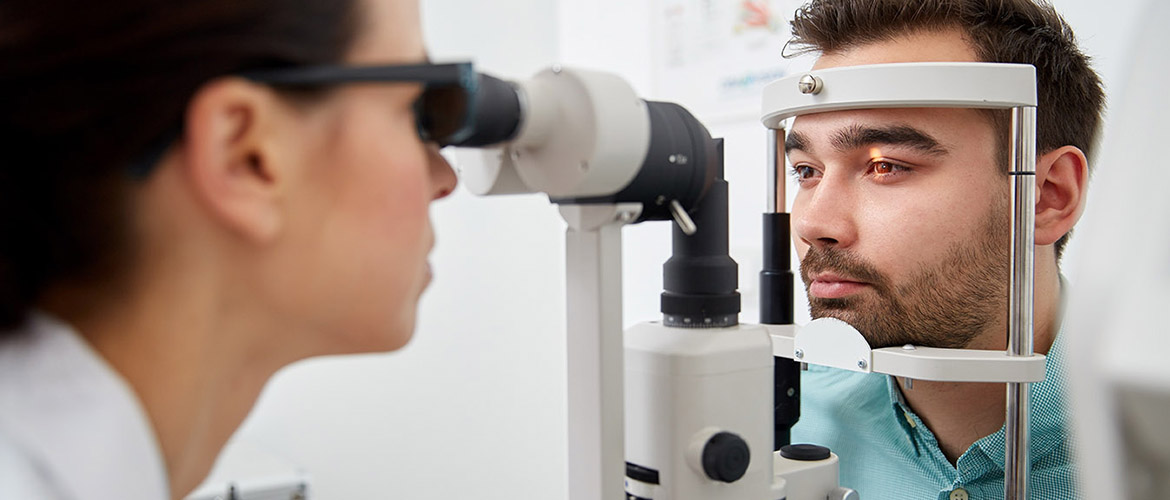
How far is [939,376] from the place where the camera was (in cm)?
85

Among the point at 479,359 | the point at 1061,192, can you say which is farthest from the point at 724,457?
the point at 479,359

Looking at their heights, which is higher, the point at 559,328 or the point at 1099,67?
the point at 1099,67

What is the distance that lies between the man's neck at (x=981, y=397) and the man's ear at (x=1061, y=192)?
55mm

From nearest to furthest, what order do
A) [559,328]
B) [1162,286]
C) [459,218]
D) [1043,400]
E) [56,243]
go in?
[1162,286] → [56,243] → [1043,400] → [459,218] → [559,328]

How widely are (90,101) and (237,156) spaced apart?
0.28ft

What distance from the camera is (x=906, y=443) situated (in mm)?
1166

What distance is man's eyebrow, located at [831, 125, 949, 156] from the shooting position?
106 centimetres

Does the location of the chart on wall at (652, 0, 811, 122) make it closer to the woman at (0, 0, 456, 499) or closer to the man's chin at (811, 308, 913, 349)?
the man's chin at (811, 308, 913, 349)

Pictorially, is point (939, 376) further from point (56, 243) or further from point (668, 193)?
point (56, 243)

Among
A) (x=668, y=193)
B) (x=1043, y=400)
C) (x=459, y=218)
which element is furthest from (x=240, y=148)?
(x=459, y=218)

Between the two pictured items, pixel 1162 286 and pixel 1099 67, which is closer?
pixel 1162 286

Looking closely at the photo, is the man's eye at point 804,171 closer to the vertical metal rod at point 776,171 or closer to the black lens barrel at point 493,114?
the vertical metal rod at point 776,171

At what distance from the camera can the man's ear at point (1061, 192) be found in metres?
1.12

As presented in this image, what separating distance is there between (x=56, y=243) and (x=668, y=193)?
0.45m
